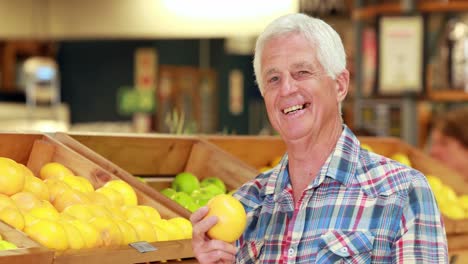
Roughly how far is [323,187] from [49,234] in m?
0.77

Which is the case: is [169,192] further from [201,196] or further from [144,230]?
[144,230]

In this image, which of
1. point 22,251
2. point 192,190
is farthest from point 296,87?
point 192,190

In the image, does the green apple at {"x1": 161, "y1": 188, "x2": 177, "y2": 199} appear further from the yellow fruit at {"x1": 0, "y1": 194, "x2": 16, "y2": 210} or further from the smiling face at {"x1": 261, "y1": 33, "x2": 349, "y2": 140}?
the smiling face at {"x1": 261, "y1": 33, "x2": 349, "y2": 140}

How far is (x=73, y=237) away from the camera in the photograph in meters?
2.40

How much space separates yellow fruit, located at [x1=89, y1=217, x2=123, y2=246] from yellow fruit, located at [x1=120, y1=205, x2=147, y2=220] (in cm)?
25

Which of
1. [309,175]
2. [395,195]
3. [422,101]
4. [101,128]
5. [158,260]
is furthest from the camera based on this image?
[101,128]

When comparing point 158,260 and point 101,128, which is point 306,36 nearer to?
point 158,260

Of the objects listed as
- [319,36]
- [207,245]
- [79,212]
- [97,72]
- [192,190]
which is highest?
[319,36]

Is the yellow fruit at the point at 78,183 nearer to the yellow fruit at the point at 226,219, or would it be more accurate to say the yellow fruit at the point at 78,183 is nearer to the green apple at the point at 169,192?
the green apple at the point at 169,192

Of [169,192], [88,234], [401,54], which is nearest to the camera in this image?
[88,234]

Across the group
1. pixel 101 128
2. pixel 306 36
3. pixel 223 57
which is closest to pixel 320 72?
pixel 306 36

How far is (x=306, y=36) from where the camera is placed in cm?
A: 204

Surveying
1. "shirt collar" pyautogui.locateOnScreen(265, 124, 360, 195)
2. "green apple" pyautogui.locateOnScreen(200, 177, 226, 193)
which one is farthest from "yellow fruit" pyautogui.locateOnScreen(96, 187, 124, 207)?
"shirt collar" pyautogui.locateOnScreen(265, 124, 360, 195)

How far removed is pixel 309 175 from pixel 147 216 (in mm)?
890
